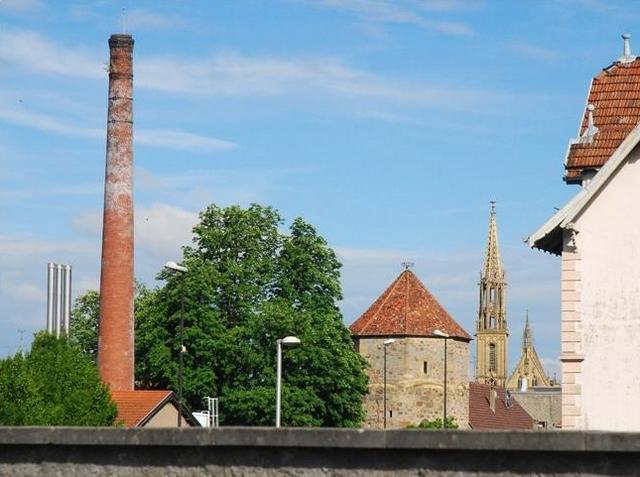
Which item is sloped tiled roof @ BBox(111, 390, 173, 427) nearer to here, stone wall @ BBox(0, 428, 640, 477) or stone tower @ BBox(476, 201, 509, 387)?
stone wall @ BBox(0, 428, 640, 477)

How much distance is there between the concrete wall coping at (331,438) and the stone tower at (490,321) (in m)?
168

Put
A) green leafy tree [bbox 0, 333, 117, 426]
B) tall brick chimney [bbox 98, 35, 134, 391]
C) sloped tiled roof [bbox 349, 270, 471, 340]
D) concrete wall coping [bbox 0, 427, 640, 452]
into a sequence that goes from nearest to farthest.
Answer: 1. concrete wall coping [bbox 0, 427, 640, 452]
2. green leafy tree [bbox 0, 333, 117, 426]
3. tall brick chimney [bbox 98, 35, 134, 391]
4. sloped tiled roof [bbox 349, 270, 471, 340]

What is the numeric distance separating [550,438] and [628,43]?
19.7m

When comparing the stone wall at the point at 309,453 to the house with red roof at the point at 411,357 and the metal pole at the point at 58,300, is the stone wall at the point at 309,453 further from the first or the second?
the house with red roof at the point at 411,357

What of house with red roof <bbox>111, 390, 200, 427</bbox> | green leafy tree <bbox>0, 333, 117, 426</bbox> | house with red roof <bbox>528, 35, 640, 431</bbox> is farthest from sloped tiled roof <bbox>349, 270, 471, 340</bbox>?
house with red roof <bbox>528, 35, 640, 431</bbox>

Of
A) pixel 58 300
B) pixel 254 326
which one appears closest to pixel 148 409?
pixel 254 326

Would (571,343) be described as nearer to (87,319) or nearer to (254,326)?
(254,326)

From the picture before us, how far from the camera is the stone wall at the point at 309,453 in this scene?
11.5m

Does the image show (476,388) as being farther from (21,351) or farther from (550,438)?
(550,438)

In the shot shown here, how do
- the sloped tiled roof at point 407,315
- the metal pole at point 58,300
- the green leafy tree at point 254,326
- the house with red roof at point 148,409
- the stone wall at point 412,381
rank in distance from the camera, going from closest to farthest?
the house with red roof at point 148,409, the green leafy tree at point 254,326, the metal pole at point 58,300, the stone wall at point 412,381, the sloped tiled roof at point 407,315

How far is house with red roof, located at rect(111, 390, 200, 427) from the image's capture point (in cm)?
6469

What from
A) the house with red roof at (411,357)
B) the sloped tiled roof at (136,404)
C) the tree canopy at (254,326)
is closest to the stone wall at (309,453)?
the sloped tiled roof at (136,404)

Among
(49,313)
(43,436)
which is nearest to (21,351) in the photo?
(49,313)

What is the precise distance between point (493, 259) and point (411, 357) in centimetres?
8215
